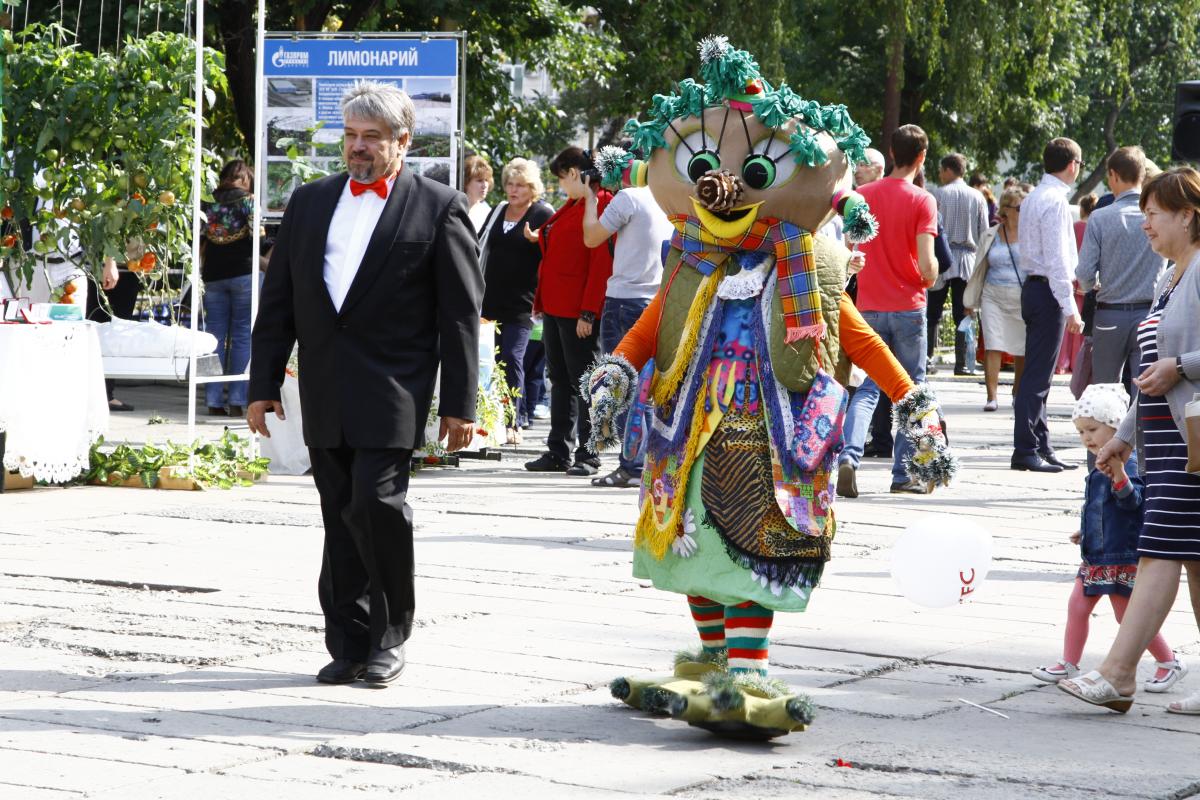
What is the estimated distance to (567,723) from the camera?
5.39 meters

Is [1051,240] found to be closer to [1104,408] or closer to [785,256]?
[1104,408]

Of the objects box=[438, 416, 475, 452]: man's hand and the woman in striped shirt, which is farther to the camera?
box=[438, 416, 475, 452]: man's hand

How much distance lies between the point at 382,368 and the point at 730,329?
1124 mm

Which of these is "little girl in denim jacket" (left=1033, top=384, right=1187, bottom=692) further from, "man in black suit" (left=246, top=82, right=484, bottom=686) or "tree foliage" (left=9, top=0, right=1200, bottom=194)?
"tree foliage" (left=9, top=0, right=1200, bottom=194)

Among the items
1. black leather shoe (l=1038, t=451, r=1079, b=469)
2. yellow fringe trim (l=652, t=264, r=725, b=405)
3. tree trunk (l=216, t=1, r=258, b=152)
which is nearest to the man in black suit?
yellow fringe trim (l=652, t=264, r=725, b=405)

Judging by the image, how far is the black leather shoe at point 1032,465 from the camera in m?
12.6

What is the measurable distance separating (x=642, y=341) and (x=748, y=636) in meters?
0.98

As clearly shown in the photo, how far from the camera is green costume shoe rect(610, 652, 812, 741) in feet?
17.0

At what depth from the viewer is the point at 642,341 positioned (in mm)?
5781

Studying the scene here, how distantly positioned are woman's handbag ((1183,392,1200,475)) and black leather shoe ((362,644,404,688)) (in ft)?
8.13

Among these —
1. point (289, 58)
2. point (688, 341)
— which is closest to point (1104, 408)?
point (688, 341)

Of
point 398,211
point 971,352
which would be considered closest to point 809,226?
point 398,211

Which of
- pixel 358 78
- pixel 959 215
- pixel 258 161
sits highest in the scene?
pixel 358 78

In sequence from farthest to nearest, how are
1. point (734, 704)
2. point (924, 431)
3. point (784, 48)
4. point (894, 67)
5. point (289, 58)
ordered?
point (894, 67) < point (784, 48) < point (289, 58) < point (924, 431) < point (734, 704)
